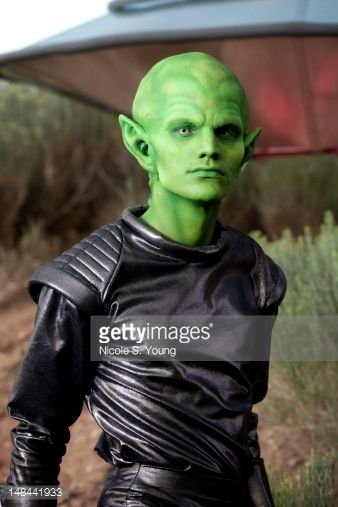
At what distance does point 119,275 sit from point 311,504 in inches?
46.1

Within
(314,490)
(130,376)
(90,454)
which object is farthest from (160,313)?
(90,454)

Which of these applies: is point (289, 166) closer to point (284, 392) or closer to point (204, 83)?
point (284, 392)

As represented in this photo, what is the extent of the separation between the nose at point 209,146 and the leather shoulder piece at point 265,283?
201mm

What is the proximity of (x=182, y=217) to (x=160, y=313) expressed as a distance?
0.38 ft

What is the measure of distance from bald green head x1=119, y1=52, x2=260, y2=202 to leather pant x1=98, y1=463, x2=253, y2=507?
1.04 feet

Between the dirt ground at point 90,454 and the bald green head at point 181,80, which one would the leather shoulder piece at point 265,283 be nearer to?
the bald green head at point 181,80

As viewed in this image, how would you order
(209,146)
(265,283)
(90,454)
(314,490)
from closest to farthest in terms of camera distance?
(209,146)
(265,283)
(314,490)
(90,454)

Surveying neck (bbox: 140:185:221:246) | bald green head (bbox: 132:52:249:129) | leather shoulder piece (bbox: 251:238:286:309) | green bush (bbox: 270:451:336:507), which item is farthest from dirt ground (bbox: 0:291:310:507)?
bald green head (bbox: 132:52:249:129)

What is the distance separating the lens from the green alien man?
3.29 ft

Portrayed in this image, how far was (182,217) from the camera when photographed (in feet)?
3.43

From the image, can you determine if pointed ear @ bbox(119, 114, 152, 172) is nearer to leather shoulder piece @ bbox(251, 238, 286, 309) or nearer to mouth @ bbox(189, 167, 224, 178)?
mouth @ bbox(189, 167, 224, 178)

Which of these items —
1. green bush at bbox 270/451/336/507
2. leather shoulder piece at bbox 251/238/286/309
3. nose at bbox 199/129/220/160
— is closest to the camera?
nose at bbox 199/129/220/160

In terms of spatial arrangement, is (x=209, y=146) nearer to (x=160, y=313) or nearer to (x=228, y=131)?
(x=228, y=131)

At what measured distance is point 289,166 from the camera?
18.2 feet
